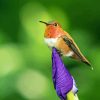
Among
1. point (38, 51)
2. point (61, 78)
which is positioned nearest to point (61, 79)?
point (61, 78)

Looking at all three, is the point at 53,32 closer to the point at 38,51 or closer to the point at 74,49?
the point at 74,49

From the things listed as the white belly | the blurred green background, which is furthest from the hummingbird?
the blurred green background

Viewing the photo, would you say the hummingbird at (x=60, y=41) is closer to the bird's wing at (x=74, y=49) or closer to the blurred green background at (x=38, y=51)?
the bird's wing at (x=74, y=49)

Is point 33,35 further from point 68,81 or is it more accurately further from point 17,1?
point 68,81

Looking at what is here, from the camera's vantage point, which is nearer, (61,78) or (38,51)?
(61,78)

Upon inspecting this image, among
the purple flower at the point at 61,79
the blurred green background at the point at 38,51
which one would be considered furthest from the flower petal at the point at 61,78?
the blurred green background at the point at 38,51

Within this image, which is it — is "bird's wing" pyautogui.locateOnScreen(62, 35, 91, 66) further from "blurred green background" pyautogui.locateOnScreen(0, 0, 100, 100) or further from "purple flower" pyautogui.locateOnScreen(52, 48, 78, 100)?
"blurred green background" pyautogui.locateOnScreen(0, 0, 100, 100)

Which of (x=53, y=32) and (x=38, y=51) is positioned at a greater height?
(x=53, y=32)
